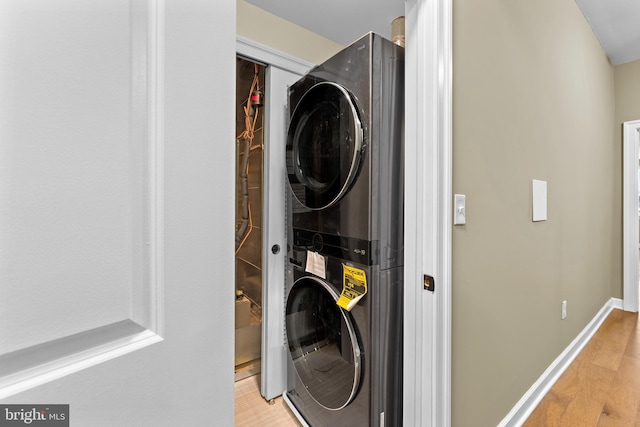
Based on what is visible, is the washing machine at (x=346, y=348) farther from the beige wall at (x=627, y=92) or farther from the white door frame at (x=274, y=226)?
the beige wall at (x=627, y=92)

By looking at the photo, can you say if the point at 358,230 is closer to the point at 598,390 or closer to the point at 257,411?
the point at 257,411

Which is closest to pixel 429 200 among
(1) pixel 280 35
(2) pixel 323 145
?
(2) pixel 323 145

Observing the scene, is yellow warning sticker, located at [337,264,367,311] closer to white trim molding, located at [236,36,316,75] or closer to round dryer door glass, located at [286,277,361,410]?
round dryer door glass, located at [286,277,361,410]

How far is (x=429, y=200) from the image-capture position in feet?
3.48

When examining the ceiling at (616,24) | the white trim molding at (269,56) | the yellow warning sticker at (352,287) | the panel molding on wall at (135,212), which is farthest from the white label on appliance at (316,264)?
the ceiling at (616,24)

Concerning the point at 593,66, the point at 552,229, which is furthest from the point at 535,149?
the point at 593,66

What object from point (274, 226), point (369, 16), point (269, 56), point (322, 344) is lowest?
point (322, 344)

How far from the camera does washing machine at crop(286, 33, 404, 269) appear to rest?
1.14 meters

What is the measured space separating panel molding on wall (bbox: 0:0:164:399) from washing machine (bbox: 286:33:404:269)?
855 mm

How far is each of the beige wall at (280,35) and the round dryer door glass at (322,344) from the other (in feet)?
4.77

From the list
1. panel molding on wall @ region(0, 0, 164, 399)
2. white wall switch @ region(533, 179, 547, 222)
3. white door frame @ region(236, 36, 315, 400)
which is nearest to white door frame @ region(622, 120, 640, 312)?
white wall switch @ region(533, 179, 547, 222)

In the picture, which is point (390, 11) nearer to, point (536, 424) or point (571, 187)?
point (571, 187)

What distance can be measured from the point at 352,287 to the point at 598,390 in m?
1.78

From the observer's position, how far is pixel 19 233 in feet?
0.97
